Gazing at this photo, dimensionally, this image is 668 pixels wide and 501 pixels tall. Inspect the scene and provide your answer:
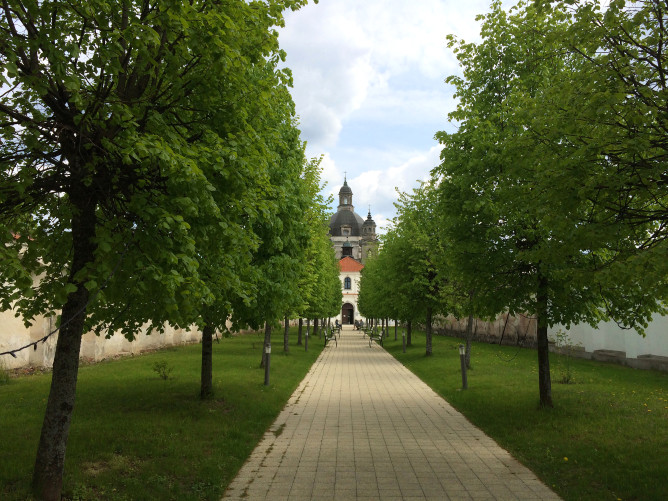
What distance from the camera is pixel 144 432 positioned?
834 cm

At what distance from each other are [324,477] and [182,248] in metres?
3.44

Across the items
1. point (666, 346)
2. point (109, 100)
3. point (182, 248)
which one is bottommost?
point (666, 346)

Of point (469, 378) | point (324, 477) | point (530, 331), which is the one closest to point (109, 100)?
point (324, 477)

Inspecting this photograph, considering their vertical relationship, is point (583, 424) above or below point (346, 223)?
below

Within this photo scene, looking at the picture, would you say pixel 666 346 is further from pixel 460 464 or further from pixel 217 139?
pixel 217 139

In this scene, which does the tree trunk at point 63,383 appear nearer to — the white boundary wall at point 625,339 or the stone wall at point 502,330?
the white boundary wall at point 625,339

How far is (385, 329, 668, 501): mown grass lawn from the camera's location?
6309mm

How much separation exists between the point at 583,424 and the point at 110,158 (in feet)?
28.2

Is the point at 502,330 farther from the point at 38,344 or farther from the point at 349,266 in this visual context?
the point at 349,266

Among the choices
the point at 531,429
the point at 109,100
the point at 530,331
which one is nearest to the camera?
the point at 109,100

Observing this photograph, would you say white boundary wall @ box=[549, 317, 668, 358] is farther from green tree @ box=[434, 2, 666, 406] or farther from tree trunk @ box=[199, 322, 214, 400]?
tree trunk @ box=[199, 322, 214, 400]

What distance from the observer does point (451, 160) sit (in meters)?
10.9

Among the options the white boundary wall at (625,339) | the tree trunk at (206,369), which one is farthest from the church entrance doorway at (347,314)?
the tree trunk at (206,369)

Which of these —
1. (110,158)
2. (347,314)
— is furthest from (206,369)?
(347,314)
